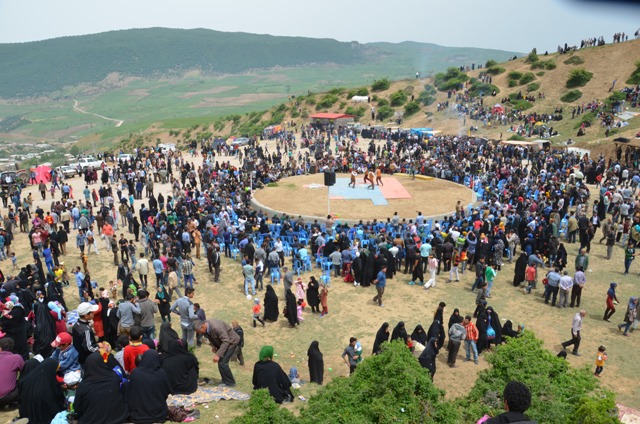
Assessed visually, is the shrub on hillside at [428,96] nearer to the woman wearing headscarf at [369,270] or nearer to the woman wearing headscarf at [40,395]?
the woman wearing headscarf at [369,270]

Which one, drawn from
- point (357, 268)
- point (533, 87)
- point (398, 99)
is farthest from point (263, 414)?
point (398, 99)

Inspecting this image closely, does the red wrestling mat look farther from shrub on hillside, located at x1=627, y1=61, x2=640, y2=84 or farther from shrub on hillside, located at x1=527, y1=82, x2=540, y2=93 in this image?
shrub on hillside, located at x1=627, y1=61, x2=640, y2=84

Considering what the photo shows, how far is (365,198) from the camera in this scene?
26953mm

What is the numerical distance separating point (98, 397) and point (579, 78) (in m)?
63.8

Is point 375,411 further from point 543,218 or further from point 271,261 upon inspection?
point 543,218

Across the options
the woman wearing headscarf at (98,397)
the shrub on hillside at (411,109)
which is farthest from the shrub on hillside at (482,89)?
the woman wearing headscarf at (98,397)

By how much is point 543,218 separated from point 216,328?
1578 cm

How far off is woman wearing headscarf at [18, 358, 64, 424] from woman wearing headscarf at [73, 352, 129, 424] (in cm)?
66

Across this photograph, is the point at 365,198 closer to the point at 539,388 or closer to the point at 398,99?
the point at 539,388

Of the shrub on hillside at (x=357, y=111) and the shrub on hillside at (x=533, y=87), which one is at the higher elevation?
the shrub on hillside at (x=533, y=87)

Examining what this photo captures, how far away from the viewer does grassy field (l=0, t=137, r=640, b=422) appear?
1159 centimetres

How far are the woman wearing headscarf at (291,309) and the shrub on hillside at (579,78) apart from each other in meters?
56.6

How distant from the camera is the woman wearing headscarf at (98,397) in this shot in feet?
22.2

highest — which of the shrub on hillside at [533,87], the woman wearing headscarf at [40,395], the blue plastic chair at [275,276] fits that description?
the shrub on hillside at [533,87]
